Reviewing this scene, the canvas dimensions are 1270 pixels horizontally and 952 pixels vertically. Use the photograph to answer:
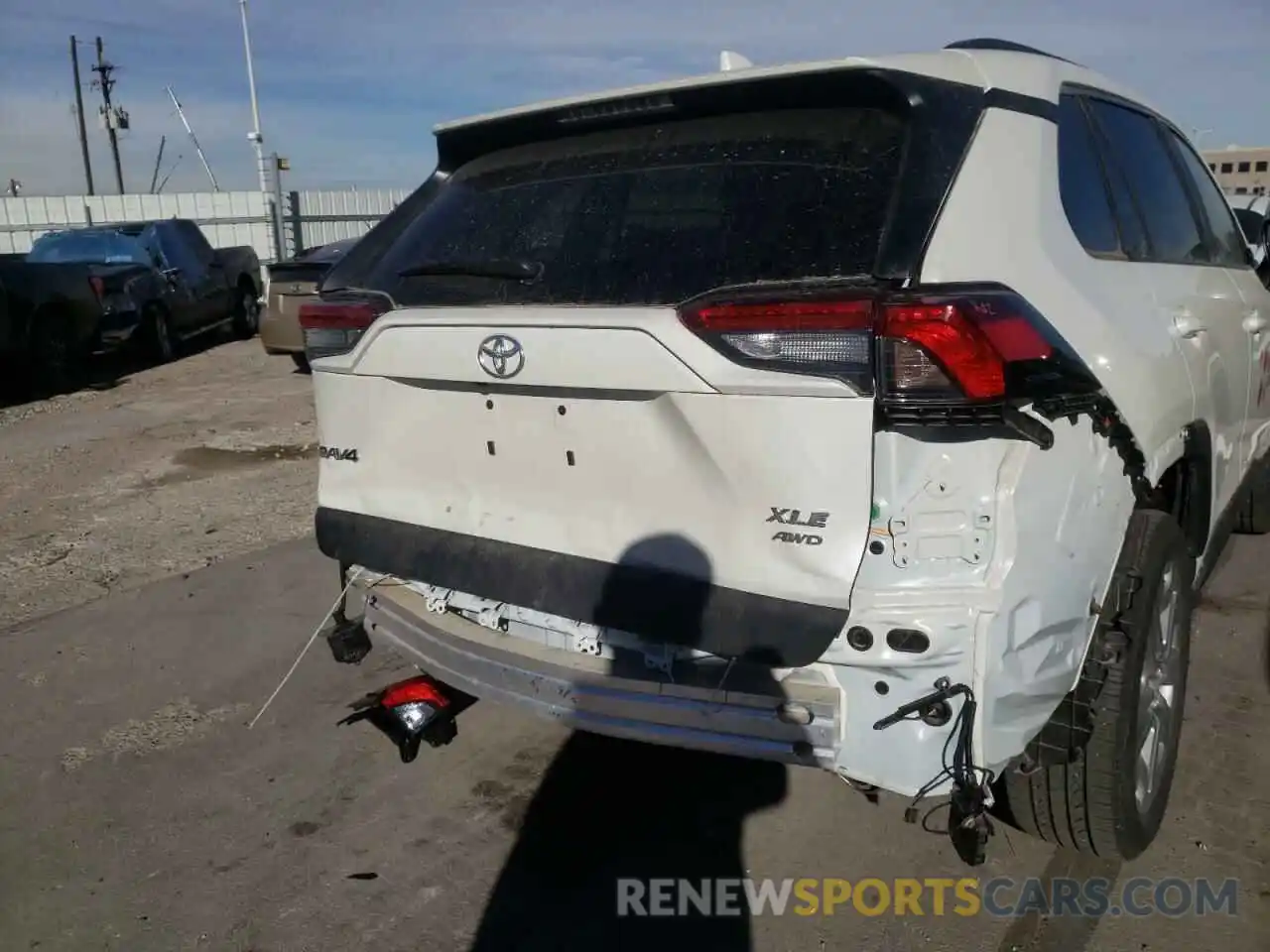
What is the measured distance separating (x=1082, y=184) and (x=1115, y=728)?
1.36 meters

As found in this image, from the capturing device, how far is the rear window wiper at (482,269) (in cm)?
270

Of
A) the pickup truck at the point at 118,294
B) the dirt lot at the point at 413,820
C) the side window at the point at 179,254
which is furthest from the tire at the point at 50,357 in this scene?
the dirt lot at the point at 413,820

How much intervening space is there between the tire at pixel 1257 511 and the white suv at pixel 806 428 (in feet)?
7.97

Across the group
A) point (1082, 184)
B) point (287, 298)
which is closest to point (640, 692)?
point (1082, 184)

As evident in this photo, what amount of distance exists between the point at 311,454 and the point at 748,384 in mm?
6679

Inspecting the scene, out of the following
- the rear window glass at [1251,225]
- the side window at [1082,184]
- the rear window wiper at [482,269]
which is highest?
the side window at [1082,184]

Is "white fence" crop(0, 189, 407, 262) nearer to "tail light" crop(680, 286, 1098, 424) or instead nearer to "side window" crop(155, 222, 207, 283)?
"side window" crop(155, 222, 207, 283)

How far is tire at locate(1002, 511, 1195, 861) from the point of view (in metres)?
2.52

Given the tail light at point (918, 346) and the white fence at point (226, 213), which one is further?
the white fence at point (226, 213)

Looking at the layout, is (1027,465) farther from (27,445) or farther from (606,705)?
(27,445)

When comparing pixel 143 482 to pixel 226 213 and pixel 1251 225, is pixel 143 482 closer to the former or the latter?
pixel 1251 225

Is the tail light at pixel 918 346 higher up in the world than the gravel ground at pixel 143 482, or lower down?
higher up

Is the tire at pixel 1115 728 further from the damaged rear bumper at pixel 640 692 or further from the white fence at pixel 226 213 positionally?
the white fence at pixel 226 213

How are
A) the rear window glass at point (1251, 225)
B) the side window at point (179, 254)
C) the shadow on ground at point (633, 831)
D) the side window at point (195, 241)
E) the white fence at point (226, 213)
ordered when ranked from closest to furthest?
1. the shadow on ground at point (633, 831)
2. the rear window glass at point (1251, 225)
3. the side window at point (179, 254)
4. the side window at point (195, 241)
5. the white fence at point (226, 213)
